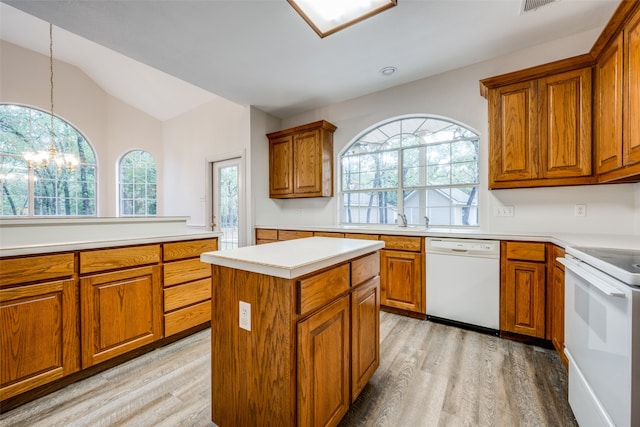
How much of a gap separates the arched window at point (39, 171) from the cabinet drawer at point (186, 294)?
415 centimetres

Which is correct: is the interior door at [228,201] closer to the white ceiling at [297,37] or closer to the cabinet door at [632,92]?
the white ceiling at [297,37]

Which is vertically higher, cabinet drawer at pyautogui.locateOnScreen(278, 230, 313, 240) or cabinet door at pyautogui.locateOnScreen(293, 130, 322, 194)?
cabinet door at pyautogui.locateOnScreen(293, 130, 322, 194)

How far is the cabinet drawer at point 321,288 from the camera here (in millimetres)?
1047

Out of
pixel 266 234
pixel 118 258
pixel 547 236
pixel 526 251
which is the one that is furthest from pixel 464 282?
pixel 118 258

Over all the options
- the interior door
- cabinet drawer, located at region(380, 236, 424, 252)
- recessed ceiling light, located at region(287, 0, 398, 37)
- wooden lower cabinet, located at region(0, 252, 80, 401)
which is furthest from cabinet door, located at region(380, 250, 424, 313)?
wooden lower cabinet, located at region(0, 252, 80, 401)

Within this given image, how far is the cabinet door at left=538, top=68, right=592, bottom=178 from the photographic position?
2096 millimetres

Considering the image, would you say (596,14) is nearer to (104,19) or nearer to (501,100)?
(501,100)

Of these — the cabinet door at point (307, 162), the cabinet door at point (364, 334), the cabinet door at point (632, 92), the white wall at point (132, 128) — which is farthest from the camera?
the white wall at point (132, 128)

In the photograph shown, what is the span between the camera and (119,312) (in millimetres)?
1893

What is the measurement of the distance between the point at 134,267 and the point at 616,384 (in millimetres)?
2687

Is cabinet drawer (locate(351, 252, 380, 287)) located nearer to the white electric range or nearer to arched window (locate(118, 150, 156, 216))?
the white electric range

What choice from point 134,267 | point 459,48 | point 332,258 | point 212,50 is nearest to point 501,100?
point 459,48

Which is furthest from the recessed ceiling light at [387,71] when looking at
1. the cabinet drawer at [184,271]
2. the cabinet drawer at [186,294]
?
the cabinet drawer at [186,294]

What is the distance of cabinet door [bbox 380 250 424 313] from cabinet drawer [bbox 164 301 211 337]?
Result: 1.82 metres
